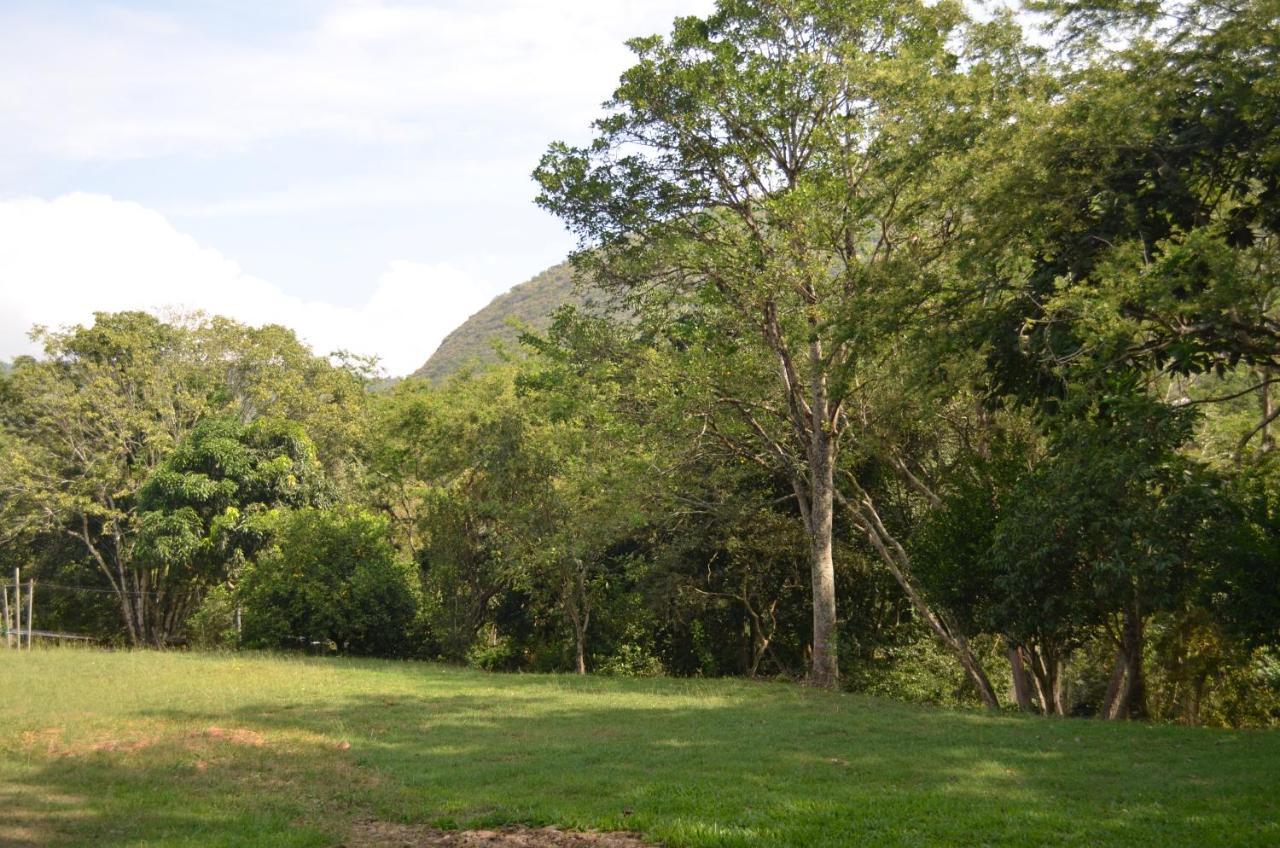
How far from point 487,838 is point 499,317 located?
3460 inches

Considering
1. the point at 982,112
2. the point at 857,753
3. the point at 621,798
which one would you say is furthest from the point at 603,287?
the point at 621,798

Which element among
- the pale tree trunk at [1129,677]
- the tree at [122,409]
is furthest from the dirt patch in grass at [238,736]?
the tree at [122,409]

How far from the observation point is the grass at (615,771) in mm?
7457

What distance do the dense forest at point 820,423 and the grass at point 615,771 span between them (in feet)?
8.87

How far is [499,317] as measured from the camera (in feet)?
307

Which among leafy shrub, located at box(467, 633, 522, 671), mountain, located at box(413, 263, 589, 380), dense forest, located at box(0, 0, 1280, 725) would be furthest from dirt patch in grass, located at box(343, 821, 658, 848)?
mountain, located at box(413, 263, 589, 380)

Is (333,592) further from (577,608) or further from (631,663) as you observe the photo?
(631,663)

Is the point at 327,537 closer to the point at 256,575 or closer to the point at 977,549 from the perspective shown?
the point at 256,575

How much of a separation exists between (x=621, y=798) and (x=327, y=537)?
19.5 m

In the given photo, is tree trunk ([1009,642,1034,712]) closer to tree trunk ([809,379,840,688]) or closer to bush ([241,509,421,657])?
tree trunk ([809,379,840,688])

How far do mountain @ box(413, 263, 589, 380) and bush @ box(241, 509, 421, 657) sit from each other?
163ft

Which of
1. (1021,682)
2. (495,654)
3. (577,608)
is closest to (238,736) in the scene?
(1021,682)

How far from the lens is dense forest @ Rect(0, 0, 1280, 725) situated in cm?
1127

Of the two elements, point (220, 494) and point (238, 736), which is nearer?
point (238, 736)
